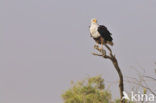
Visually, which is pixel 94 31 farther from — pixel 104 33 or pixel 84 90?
pixel 84 90

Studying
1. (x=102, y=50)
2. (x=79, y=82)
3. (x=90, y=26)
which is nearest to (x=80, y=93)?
(x=79, y=82)

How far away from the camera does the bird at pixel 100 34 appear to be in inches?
442

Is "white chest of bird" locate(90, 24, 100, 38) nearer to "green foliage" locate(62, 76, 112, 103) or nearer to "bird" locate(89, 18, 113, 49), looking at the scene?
"bird" locate(89, 18, 113, 49)

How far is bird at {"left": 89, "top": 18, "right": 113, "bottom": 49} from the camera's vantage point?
11234 millimetres

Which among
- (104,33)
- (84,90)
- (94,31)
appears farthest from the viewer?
(84,90)

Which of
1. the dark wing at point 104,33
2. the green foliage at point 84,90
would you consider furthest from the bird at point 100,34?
the green foliage at point 84,90

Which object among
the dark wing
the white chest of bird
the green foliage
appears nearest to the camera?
the dark wing

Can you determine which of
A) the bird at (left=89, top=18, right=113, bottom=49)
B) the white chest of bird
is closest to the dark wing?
the bird at (left=89, top=18, right=113, bottom=49)

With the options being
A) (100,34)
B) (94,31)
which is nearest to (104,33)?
(100,34)

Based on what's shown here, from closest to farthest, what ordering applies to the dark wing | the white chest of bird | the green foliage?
the dark wing → the white chest of bird → the green foliage

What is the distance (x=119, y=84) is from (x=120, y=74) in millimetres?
248

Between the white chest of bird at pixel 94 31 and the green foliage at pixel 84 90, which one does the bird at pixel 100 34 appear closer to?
the white chest of bird at pixel 94 31

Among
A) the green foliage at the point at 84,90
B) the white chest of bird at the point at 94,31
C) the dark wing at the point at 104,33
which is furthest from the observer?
the green foliage at the point at 84,90

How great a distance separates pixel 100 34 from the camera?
11227 mm
